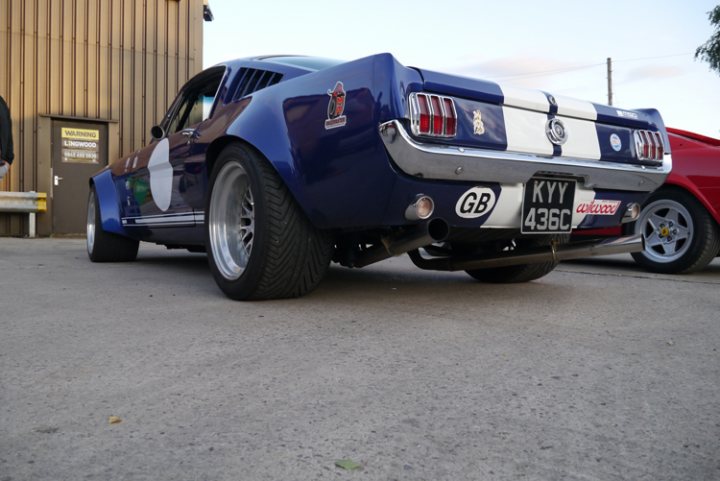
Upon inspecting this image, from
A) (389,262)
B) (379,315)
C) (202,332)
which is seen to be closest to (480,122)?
(379,315)

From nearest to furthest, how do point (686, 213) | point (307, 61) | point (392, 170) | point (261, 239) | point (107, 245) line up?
1. point (392, 170)
2. point (261, 239)
3. point (307, 61)
4. point (686, 213)
5. point (107, 245)

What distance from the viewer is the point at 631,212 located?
3.47 metres

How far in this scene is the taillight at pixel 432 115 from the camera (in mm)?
2562

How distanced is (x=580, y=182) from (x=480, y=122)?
0.70 metres

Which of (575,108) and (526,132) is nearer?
(526,132)

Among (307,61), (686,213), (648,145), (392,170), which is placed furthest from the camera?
(686,213)

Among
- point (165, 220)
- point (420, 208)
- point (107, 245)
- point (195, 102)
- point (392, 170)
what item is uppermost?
point (195, 102)

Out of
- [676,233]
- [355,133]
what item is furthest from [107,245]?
[676,233]

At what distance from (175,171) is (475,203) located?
2.16 metres

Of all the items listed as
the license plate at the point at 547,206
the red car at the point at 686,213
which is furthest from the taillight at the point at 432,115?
the red car at the point at 686,213

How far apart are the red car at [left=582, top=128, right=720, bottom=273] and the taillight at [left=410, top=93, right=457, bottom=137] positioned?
2668mm

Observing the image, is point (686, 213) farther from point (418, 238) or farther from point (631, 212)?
point (418, 238)

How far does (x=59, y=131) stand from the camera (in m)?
11.5

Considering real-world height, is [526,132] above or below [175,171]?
above
